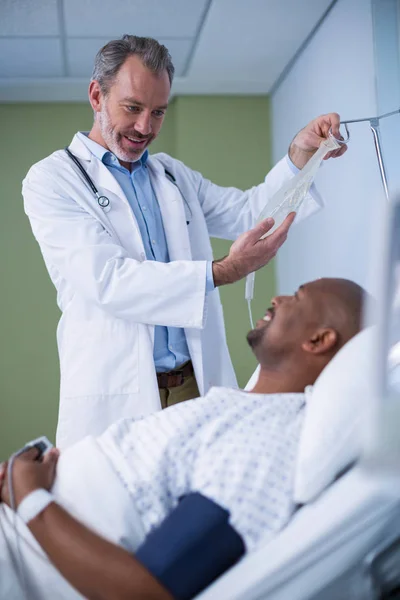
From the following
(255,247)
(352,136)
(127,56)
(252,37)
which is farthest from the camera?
(252,37)

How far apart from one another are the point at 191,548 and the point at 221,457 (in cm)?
17

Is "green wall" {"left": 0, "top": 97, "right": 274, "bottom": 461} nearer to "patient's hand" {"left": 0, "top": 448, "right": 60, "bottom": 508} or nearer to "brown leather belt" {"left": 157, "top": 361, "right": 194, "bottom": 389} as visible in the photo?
"brown leather belt" {"left": 157, "top": 361, "right": 194, "bottom": 389}

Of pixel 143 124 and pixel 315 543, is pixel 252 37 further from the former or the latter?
pixel 315 543

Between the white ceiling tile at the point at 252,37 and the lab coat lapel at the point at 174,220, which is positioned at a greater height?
the white ceiling tile at the point at 252,37

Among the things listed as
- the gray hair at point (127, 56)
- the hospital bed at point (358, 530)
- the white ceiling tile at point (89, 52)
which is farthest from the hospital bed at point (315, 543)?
the white ceiling tile at point (89, 52)

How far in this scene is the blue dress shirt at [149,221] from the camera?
2086 mm

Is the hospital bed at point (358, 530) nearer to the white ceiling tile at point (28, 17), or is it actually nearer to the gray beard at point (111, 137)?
the gray beard at point (111, 137)

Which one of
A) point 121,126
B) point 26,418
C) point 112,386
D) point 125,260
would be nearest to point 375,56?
point 121,126

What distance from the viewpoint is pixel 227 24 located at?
365 centimetres

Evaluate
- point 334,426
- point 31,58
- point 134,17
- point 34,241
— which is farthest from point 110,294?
point 34,241

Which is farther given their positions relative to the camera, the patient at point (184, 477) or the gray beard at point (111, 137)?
the gray beard at point (111, 137)

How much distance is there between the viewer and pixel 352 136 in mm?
3223

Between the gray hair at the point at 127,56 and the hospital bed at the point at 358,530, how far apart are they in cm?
124

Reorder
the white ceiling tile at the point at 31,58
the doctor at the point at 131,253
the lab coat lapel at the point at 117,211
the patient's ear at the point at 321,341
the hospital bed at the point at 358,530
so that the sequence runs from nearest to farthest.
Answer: the hospital bed at the point at 358,530, the patient's ear at the point at 321,341, the doctor at the point at 131,253, the lab coat lapel at the point at 117,211, the white ceiling tile at the point at 31,58
